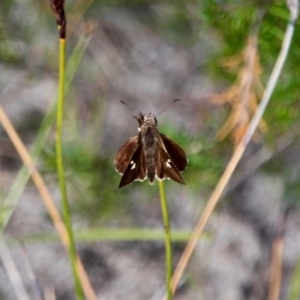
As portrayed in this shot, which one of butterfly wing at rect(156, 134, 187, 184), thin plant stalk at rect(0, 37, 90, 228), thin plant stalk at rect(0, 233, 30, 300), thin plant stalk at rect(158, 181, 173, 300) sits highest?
thin plant stalk at rect(0, 37, 90, 228)

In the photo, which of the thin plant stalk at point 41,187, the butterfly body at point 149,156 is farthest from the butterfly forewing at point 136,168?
the thin plant stalk at point 41,187

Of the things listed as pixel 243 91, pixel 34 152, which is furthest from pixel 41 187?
pixel 243 91

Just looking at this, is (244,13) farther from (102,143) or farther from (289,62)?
(102,143)

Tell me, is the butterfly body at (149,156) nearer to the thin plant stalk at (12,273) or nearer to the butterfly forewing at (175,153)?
the butterfly forewing at (175,153)

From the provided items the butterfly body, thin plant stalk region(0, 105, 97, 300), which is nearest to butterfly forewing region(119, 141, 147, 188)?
the butterfly body

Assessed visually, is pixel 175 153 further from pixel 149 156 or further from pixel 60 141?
pixel 60 141

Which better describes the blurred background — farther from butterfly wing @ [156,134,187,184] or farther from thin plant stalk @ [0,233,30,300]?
butterfly wing @ [156,134,187,184]

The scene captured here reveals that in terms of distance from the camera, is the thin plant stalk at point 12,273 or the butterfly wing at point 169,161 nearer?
the butterfly wing at point 169,161
